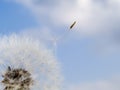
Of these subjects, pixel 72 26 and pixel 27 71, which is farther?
pixel 27 71

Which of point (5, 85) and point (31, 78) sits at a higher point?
point (31, 78)

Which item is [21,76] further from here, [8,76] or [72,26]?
[72,26]

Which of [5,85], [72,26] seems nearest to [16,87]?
[5,85]

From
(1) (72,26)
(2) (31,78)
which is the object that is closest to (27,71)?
(2) (31,78)

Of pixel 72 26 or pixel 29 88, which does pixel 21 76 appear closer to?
pixel 29 88

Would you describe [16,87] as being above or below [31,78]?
below

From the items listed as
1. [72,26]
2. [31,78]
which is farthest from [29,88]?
[72,26]

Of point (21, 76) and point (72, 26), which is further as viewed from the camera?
point (21, 76)

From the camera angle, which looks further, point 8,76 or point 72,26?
point 8,76

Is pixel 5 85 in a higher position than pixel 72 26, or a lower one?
lower
